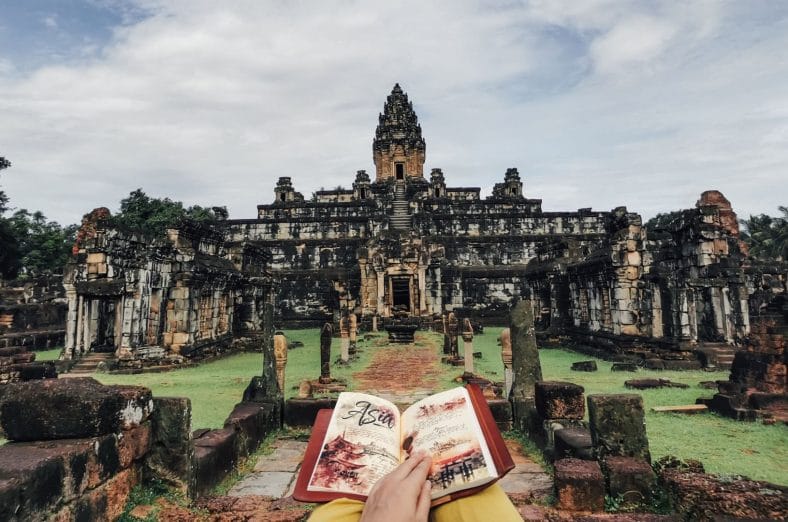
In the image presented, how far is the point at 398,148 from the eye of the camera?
129 ft

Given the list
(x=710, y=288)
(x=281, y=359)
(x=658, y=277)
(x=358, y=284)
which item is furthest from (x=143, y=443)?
(x=358, y=284)

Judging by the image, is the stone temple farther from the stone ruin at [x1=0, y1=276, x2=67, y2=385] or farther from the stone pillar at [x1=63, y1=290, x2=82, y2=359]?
the stone ruin at [x1=0, y1=276, x2=67, y2=385]

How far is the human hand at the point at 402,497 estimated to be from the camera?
1.50 metres

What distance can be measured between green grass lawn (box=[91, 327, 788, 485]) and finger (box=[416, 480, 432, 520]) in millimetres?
4403

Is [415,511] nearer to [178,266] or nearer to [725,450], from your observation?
[725,450]

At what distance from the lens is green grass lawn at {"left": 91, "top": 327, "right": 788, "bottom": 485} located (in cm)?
504

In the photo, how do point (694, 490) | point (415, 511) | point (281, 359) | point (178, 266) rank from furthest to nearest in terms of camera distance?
point (178, 266), point (281, 359), point (694, 490), point (415, 511)

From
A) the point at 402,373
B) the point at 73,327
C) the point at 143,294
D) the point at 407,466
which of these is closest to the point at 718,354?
the point at 402,373

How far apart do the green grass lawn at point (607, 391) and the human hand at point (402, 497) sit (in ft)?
14.5

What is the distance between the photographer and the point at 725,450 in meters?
5.25

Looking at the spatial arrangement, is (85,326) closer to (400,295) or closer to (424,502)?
(400,295)

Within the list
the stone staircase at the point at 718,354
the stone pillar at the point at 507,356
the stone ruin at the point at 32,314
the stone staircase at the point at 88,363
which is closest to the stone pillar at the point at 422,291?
the stone staircase at the point at 718,354

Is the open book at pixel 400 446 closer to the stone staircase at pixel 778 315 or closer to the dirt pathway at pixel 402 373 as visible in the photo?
the dirt pathway at pixel 402 373

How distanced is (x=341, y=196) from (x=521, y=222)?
66.5ft
